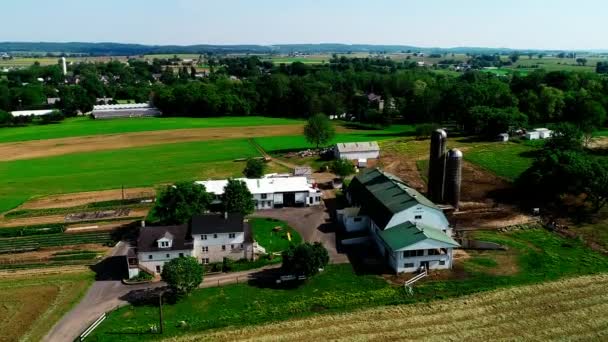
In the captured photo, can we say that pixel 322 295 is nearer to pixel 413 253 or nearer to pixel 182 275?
pixel 413 253

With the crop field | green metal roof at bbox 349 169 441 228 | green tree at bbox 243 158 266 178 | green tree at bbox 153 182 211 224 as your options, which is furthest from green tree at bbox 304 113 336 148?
the crop field

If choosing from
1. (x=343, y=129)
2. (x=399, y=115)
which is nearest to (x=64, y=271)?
(x=343, y=129)

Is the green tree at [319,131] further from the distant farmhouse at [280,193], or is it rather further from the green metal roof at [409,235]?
the green metal roof at [409,235]

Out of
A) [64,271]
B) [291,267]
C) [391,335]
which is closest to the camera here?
[391,335]

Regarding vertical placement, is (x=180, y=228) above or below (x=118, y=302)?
above

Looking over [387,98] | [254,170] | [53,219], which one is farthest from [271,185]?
[387,98]

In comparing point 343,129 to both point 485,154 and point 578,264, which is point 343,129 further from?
point 578,264

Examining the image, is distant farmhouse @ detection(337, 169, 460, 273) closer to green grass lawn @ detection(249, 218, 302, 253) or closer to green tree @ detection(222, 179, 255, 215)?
green grass lawn @ detection(249, 218, 302, 253)
